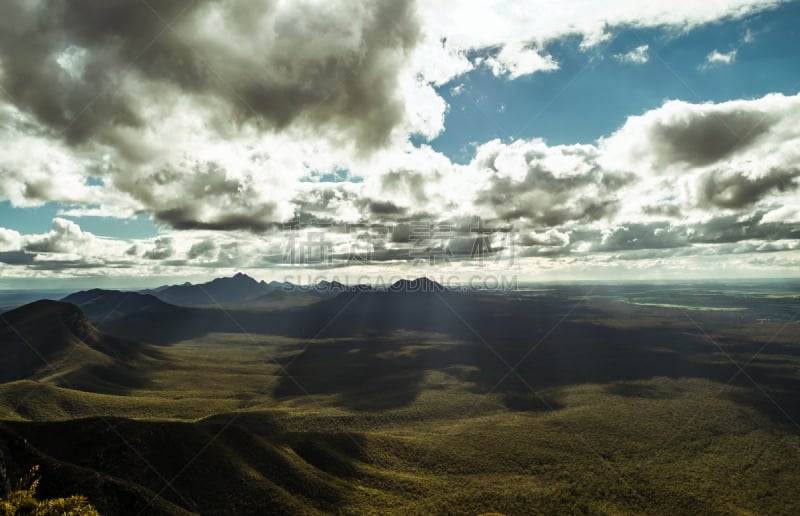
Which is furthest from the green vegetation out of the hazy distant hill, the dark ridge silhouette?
the hazy distant hill

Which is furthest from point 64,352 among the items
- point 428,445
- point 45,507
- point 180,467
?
point 45,507

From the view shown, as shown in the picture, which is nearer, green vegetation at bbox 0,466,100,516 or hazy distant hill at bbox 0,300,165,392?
green vegetation at bbox 0,466,100,516

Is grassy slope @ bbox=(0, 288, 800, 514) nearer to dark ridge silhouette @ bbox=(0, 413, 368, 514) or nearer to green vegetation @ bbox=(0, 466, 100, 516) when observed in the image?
dark ridge silhouette @ bbox=(0, 413, 368, 514)

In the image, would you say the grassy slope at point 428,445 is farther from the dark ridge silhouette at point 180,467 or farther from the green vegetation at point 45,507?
the green vegetation at point 45,507

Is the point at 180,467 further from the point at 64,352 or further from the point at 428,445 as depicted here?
the point at 64,352

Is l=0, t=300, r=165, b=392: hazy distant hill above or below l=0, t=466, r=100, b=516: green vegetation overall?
below

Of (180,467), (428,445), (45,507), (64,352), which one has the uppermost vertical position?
(45,507)

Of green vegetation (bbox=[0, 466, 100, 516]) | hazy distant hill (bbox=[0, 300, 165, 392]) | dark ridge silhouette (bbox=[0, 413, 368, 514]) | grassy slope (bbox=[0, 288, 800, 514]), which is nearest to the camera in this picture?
green vegetation (bbox=[0, 466, 100, 516])

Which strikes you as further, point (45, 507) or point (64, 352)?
point (64, 352)

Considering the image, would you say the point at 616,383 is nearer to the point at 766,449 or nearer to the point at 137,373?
the point at 766,449
